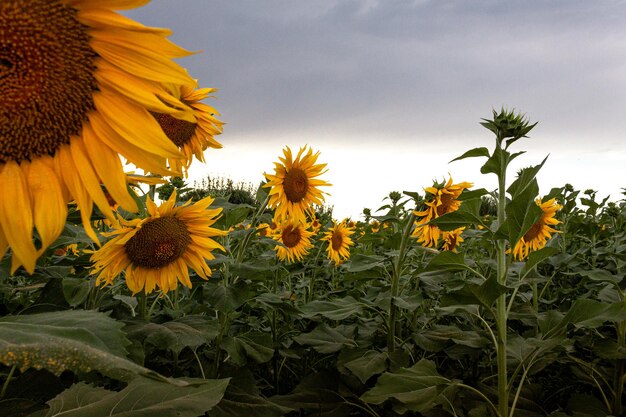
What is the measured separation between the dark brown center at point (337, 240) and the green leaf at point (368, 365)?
2.88m

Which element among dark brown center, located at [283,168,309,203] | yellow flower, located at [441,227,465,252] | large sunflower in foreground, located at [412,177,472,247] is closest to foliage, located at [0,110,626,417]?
large sunflower in foreground, located at [412,177,472,247]

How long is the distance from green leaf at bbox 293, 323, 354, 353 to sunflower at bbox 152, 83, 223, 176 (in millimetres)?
863

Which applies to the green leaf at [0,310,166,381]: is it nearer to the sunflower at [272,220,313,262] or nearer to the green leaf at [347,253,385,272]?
the green leaf at [347,253,385,272]

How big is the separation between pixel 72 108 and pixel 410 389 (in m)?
1.41

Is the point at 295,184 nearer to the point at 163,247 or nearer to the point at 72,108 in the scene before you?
the point at 163,247

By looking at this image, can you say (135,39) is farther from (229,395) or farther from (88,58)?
(229,395)

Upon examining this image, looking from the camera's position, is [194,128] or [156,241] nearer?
[156,241]

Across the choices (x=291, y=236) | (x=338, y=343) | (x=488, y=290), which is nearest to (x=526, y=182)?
(x=488, y=290)

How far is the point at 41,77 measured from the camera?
89cm

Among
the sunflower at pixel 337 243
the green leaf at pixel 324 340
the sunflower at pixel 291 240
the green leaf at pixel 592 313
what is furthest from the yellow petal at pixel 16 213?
the sunflower at pixel 337 243

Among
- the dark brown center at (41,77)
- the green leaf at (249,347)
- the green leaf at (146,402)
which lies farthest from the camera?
the green leaf at (249,347)

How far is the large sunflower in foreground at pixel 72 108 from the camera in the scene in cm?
87

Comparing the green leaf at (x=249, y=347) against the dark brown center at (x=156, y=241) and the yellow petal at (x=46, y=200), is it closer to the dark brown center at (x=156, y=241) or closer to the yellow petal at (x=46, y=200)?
the dark brown center at (x=156, y=241)

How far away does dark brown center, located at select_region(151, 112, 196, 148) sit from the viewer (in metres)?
2.11
